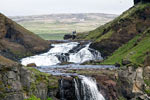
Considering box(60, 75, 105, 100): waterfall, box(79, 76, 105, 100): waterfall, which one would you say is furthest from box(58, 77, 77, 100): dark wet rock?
box(79, 76, 105, 100): waterfall

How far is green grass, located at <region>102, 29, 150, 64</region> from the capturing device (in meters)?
73.9

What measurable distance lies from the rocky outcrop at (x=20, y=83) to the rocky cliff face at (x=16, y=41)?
43448 mm

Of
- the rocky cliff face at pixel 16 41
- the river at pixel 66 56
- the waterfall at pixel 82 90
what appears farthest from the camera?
the rocky cliff face at pixel 16 41

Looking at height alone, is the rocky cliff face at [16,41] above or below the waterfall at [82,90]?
above

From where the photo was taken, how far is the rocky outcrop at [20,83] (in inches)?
1736

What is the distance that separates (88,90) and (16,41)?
164 ft

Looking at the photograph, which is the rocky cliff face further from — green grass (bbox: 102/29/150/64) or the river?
green grass (bbox: 102/29/150/64)

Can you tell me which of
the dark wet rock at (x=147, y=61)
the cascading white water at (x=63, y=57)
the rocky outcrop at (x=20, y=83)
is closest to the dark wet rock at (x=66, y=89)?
the rocky outcrop at (x=20, y=83)

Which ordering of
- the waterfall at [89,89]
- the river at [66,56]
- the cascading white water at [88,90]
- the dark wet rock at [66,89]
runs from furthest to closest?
the river at [66,56]
the waterfall at [89,89]
the cascading white water at [88,90]
the dark wet rock at [66,89]

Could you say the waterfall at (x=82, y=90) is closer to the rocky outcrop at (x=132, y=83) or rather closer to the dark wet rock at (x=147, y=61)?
the rocky outcrop at (x=132, y=83)

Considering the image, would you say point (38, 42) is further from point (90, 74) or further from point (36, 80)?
point (36, 80)

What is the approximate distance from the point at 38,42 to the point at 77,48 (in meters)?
12.9

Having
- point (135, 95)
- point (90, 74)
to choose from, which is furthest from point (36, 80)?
point (135, 95)

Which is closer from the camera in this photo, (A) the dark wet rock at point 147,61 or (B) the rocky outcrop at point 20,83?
(B) the rocky outcrop at point 20,83
